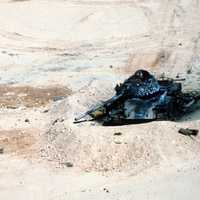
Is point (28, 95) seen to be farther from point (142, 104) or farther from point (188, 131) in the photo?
point (188, 131)

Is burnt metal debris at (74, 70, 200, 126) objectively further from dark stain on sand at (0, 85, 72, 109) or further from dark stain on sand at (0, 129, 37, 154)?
dark stain on sand at (0, 85, 72, 109)

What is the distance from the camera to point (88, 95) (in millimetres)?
14383

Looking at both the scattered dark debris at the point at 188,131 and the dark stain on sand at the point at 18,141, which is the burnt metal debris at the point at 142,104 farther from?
the dark stain on sand at the point at 18,141

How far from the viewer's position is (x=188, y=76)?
51.3 feet

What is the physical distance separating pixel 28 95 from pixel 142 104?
357 cm

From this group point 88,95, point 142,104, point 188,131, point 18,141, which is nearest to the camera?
point 188,131

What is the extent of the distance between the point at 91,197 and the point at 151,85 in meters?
3.61

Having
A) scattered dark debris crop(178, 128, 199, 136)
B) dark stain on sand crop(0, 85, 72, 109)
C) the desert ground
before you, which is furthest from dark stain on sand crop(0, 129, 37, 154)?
scattered dark debris crop(178, 128, 199, 136)

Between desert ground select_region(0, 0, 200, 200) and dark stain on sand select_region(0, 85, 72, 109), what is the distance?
25 mm

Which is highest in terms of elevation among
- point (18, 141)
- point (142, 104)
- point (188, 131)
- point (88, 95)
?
point (142, 104)

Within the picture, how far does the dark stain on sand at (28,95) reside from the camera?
14.8 metres

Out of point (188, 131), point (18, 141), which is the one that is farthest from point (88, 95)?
point (188, 131)

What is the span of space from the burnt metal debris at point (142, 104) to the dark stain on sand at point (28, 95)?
187cm

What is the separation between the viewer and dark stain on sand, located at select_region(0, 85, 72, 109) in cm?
1479
